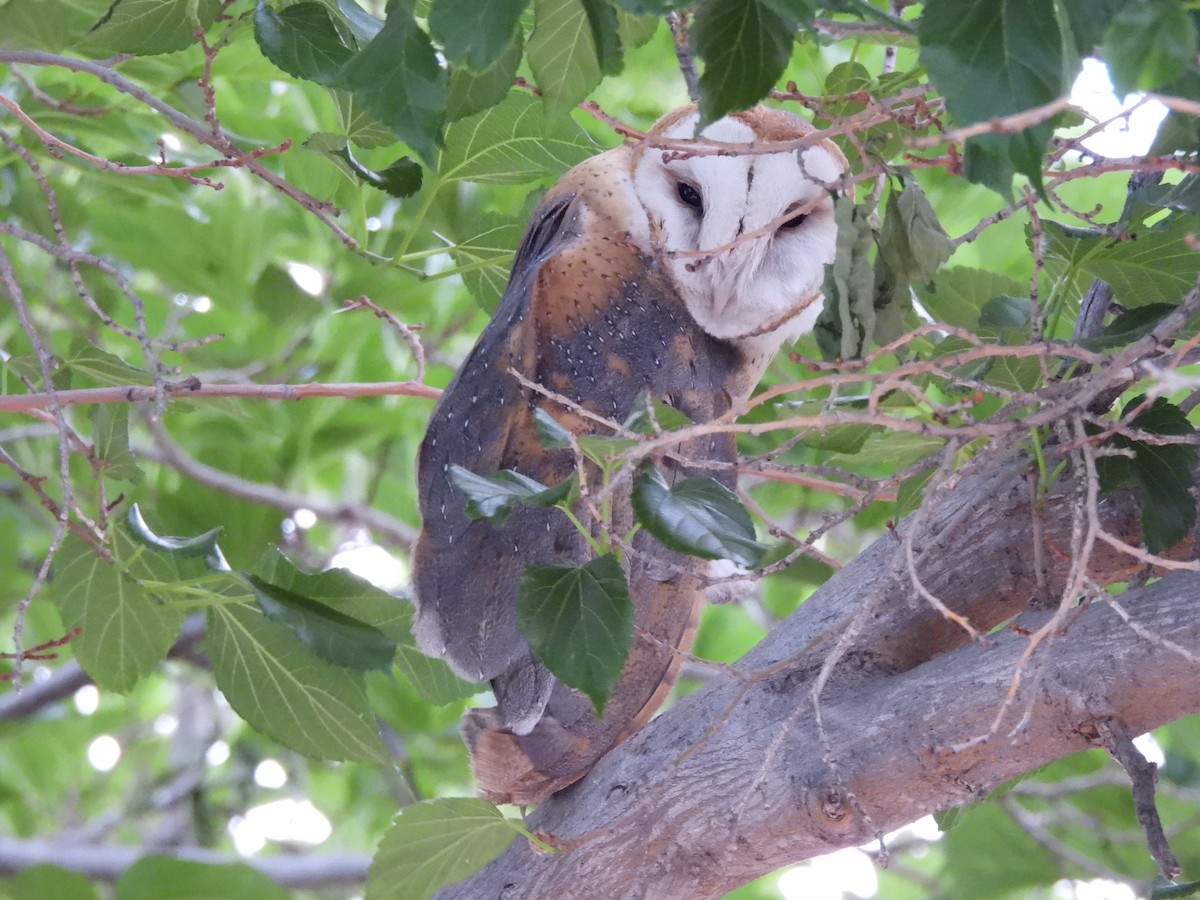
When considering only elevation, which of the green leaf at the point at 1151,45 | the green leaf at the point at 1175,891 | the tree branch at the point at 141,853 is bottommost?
the tree branch at the point at 141,853

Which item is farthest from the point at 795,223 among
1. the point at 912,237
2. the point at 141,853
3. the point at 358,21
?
the point at 141,853

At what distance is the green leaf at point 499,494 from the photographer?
0.73 m

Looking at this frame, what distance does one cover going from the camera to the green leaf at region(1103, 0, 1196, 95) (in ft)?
1.72

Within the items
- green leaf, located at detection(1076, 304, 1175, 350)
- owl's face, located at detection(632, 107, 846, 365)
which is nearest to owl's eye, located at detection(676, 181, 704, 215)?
owl's face, located at detection(632, 107, 846, 365)

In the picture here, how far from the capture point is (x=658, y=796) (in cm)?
103

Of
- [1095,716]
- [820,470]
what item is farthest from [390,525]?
[1095,716]

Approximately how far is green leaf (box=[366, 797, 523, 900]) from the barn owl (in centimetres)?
7

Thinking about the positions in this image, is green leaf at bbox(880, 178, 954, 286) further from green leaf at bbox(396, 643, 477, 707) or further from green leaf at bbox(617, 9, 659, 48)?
green leaf at bbox(396, 643, 477, 707)

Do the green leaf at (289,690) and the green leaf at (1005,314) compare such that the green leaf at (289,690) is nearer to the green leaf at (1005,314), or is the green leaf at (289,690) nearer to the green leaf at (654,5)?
the green leaf at (1005,314)

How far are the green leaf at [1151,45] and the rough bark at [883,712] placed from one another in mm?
345

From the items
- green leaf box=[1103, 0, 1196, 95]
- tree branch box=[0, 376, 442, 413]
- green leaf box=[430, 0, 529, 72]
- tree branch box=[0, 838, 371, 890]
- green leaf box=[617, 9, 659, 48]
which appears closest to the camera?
green leaf box=[1103, 0, 1196, 95]

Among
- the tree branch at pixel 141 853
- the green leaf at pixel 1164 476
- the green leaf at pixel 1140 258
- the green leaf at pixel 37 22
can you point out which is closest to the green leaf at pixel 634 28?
the green leaf at pixel 1140 258

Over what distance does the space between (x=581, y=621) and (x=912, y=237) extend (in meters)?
0.33

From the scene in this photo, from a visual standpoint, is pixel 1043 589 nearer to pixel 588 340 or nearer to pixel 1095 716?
pixel 1095 716
